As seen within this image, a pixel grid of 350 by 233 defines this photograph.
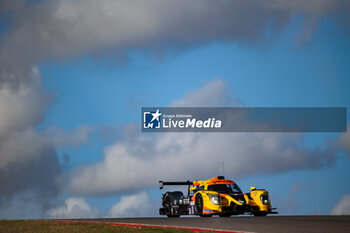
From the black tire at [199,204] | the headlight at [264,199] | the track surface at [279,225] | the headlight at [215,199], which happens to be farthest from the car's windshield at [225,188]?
the track surface at [279,225]

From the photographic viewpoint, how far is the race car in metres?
24.5

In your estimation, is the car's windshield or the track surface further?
the car's windshield

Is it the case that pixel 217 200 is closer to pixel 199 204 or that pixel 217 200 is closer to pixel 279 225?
pixel 199 204

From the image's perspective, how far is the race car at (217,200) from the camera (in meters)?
24.5

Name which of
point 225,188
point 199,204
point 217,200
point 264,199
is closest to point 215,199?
point 217,200

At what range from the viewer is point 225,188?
26.2m

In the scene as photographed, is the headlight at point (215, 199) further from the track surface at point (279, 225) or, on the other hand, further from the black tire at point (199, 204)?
the track surface at point (279, 225)

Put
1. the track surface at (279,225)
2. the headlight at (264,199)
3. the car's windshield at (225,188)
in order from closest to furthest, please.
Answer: the track surface at (279,225) < the headlight at (264,199) < the car's windshield at (225,188)

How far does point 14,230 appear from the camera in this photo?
17.2 metres

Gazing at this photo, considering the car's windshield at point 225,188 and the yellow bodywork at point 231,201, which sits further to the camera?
the car's windshield at point 225,188

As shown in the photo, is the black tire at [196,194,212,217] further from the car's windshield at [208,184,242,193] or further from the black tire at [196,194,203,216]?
the car's windshield at [208,184,242,193]

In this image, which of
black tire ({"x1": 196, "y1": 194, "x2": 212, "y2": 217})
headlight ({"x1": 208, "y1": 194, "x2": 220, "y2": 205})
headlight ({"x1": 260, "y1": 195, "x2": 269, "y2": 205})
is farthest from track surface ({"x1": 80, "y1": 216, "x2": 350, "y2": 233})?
headlight ({"x1": 260, "y1": 195, "x2": 269, "y2": 205})

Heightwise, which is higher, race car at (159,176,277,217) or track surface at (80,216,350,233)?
race car at (159,176,277,217)

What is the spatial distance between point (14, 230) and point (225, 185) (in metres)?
12.8
